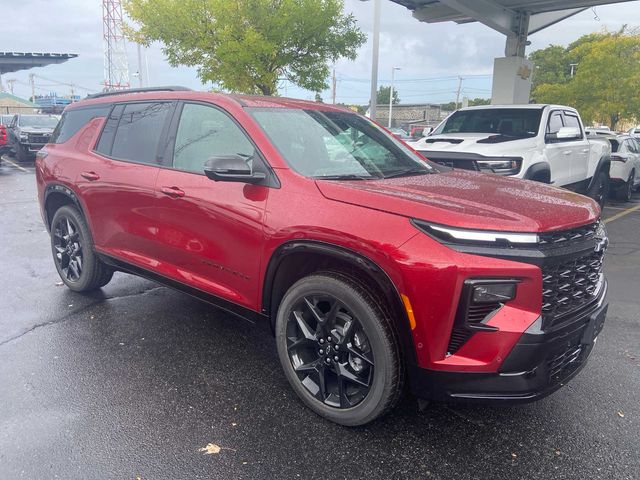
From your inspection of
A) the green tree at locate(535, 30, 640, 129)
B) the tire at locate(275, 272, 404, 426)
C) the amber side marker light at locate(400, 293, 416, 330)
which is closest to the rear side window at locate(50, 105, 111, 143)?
the tire at locate(275, 272, 404, 426)

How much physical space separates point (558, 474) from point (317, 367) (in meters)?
1.32

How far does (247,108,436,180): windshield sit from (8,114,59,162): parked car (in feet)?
54.5

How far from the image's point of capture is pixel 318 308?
9.31 ft

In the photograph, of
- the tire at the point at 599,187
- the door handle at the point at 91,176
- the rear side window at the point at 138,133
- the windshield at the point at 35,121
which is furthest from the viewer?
the windshield at the point at 35,121

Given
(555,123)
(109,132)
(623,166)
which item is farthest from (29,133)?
(623,166)

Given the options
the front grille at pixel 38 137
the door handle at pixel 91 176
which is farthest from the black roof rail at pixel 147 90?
the front grille at pixel 38 137

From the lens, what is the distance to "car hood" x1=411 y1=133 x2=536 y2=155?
264 inches

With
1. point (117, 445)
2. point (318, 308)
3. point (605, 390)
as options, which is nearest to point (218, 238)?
point (318, 308)

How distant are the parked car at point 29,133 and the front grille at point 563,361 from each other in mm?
18472

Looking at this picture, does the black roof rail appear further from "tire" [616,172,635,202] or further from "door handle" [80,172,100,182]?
"tire" [616,172,635,202]

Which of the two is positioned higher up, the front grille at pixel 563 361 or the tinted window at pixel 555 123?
the tinted window at pixel 555 123

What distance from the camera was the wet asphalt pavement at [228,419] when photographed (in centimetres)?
249

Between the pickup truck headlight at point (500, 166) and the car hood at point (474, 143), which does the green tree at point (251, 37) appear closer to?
the car hood at point (474, 143)

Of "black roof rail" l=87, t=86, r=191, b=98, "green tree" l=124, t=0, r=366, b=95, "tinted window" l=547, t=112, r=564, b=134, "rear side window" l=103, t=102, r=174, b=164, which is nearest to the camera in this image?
"rear side window" l=103, t=102, r=174, b=164
